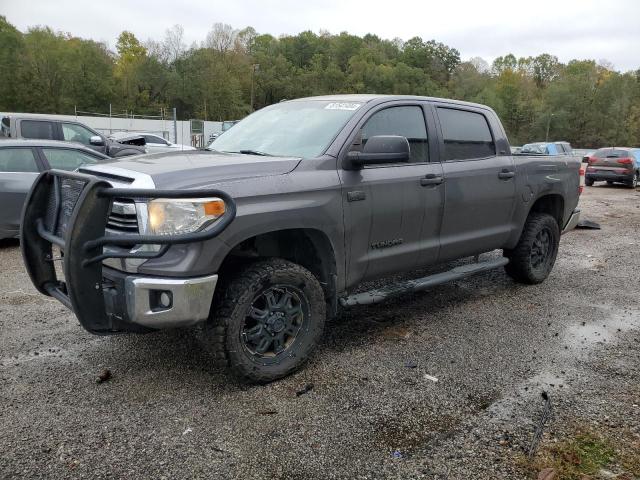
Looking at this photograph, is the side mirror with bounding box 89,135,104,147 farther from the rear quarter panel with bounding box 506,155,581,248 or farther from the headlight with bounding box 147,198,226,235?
the headlight with bounding box 147,198,226,235

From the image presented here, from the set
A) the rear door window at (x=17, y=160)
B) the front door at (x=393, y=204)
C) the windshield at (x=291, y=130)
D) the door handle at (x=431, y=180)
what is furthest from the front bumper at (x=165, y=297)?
the rear door window at (x=17, y=160)

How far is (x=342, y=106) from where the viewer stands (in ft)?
13.7

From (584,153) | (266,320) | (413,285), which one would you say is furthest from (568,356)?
(584,153)

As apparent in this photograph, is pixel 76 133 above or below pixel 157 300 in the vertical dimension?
above

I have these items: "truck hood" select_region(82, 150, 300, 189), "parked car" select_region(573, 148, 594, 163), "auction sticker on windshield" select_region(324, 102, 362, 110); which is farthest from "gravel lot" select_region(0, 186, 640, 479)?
"parked car" select_region(573, 148, 594, 163)

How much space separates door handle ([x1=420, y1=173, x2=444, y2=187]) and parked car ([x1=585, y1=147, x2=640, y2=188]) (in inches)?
721

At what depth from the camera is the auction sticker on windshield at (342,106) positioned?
410cm

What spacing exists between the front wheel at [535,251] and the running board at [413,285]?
0.94 feet

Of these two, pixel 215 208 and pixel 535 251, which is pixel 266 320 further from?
pixel 535 251

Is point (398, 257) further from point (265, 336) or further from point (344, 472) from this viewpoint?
point (344, 472)

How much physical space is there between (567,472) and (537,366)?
131 centimetres

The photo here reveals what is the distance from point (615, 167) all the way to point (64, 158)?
18.9 metres

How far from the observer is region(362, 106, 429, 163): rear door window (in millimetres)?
4113

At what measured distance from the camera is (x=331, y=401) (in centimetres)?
328
